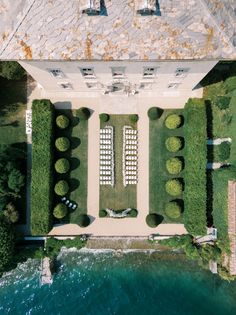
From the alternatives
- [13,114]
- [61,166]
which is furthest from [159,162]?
[13,114]

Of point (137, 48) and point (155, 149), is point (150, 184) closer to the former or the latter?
point (155, 149)

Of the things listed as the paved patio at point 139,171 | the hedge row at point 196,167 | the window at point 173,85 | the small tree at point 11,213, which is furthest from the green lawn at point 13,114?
the hedge row at point 196,167

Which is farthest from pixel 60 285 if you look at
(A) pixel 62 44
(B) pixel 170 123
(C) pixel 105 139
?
(A) pixel 62 44

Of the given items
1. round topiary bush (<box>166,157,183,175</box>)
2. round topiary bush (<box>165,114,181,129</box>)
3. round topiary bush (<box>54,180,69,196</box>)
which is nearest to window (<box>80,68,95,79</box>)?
round topiary bush (<box>165,114,181,129</box>)

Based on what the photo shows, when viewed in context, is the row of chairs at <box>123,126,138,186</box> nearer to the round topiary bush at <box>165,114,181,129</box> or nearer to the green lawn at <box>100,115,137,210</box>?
the green lawn at <box>100,115,137,210</box>

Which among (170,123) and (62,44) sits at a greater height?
(62,44)

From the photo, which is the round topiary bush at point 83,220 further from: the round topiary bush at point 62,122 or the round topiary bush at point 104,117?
the round topiary bush at point 104,117
